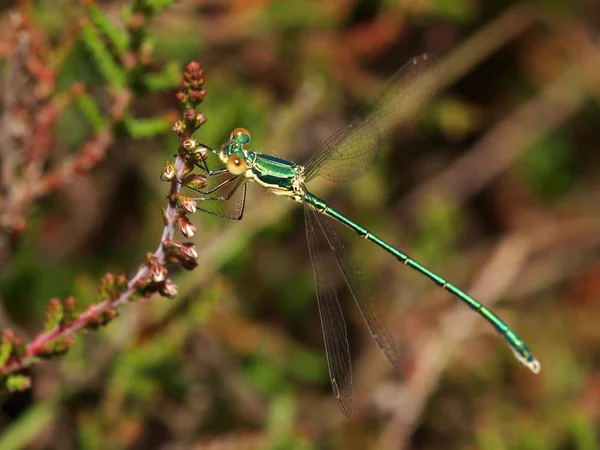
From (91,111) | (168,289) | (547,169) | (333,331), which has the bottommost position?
(168,289)

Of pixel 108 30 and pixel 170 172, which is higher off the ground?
pixel 108 30

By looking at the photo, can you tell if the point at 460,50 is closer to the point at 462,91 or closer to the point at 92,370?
the point at 462,91

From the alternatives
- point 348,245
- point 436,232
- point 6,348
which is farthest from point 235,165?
point 348,245

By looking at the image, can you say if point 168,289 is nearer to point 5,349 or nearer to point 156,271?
point 156,271

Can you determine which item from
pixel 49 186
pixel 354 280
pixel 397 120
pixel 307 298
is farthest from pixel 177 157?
pixel 307 298

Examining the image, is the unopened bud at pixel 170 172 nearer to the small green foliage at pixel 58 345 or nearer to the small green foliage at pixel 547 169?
the small green foliage at pixel 58 345

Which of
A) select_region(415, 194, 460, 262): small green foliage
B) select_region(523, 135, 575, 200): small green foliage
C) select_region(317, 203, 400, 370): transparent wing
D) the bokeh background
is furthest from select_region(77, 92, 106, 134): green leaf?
select_region(523, 135, 575, 200): small green foliage

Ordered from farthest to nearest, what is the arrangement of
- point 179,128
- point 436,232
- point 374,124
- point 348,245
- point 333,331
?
point 348,245 < point 436,232 < point 374,124 < point 333,331 < point 179,128
